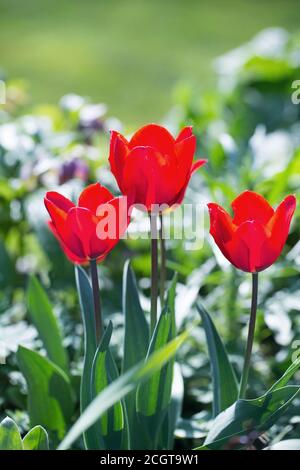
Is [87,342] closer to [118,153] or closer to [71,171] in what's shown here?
[118,153]

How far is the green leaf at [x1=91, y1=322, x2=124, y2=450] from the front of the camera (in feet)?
3.34

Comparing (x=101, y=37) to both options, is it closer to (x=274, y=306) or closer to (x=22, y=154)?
(x=22, y=154)

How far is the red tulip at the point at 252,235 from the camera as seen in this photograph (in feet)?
3.09

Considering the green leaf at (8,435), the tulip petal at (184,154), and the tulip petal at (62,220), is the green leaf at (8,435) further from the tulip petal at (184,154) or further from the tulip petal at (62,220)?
the tulip petal at (184,154)

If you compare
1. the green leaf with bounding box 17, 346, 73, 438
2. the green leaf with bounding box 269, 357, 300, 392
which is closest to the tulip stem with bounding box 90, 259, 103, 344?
the green leaf with bounding box 17, 346, 73, 438

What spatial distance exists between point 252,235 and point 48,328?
447 mm

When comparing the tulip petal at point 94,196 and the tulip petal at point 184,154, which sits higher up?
the tulip petal at point 184,154

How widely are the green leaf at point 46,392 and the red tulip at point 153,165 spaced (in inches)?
12.2

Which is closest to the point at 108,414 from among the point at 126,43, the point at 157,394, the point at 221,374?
the point at 157,394

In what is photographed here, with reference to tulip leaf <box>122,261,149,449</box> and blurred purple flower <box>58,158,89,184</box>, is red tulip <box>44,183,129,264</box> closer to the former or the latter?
tulip leaf <box>122,261,149,449</box>

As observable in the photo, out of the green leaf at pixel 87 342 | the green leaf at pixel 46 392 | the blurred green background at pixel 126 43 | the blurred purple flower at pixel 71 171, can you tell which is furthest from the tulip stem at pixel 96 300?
the blurred green background at pixel 126 43

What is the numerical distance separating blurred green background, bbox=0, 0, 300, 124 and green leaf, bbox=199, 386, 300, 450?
2.64m

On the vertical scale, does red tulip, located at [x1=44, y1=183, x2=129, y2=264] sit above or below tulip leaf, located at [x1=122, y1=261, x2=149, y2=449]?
above

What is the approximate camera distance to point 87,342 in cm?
109
